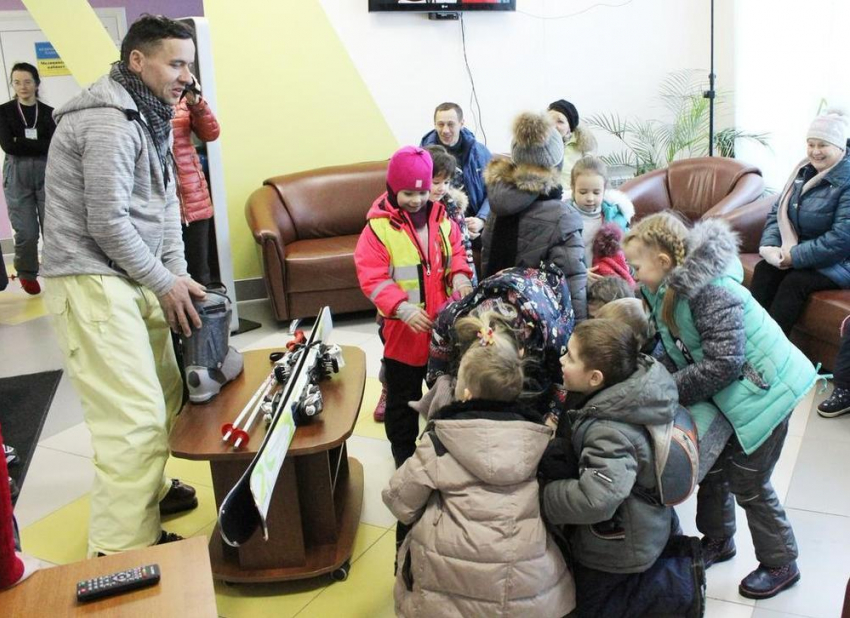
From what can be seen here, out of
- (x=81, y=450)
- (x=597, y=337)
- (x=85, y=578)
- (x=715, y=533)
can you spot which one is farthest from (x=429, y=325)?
(x=81, y=450)

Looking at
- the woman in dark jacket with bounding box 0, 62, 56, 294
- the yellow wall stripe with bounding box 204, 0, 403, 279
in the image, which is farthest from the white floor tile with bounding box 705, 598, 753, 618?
the woman in dark jacket with bounding box 0, 62, 56, 294

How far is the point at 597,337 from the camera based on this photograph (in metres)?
1.98

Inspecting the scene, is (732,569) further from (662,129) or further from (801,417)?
(662,129)

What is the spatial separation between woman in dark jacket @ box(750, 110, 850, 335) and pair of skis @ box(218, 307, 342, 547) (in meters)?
2.34

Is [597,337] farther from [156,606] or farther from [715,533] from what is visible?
[156,606]

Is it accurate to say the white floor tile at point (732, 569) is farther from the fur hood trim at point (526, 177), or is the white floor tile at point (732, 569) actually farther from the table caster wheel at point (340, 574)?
the fur hood trim at point (526, 177)

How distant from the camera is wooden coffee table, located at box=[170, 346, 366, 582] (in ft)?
7.39

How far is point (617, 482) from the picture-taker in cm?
188

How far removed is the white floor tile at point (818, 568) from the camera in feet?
7.50

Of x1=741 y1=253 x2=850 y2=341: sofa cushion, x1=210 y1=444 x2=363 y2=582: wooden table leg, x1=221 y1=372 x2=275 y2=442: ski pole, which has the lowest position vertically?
x1=210 y1=444 x2=363 y2=582: wooden table leg

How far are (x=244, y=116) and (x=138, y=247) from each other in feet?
11.4

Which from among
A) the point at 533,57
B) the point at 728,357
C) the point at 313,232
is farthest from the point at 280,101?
the point at 728,357

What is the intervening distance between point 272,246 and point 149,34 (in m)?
2.59

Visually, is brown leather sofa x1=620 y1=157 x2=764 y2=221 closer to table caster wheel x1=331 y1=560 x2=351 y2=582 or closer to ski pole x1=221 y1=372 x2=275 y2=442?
ski pole x1=221 y1=372 x2=275 y2=442
